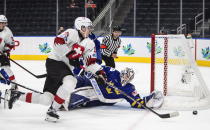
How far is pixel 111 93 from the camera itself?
4000 millimetres

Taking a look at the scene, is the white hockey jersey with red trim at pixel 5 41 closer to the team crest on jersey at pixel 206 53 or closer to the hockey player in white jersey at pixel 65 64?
the hockey player in white jersey at pixel 65 64

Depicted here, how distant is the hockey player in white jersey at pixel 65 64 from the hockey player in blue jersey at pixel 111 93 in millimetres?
497

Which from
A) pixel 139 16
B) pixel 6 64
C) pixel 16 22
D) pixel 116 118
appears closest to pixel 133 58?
pixel 139 16

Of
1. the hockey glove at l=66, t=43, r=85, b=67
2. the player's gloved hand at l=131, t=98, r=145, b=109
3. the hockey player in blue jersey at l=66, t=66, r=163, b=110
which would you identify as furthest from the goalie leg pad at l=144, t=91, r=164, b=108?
the hockey glove at l=66, t=43, r=85, b=67

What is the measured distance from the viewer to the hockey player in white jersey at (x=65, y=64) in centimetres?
327

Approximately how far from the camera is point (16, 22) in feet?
40.8

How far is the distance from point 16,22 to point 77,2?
215 centimetres

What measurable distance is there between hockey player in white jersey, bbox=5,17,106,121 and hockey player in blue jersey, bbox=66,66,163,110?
0.50 meters

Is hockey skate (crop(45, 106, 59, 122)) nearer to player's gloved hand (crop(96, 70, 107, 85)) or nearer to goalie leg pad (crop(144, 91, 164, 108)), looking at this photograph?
player's gloved hand (crop(96, 70, 107, 85))

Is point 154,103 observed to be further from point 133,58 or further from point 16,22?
point 16,22

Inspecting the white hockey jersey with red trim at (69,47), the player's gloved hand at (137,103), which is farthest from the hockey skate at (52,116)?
the player's gloved hand at (137,103)

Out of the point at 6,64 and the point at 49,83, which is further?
the point at 6,64

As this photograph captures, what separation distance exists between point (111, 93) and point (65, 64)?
2.63 ft

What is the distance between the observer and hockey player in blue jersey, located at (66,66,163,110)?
12.9ft
